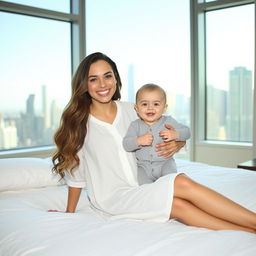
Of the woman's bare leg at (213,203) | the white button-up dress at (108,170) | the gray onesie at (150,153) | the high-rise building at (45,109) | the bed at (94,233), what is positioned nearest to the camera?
the bed at (94,233)

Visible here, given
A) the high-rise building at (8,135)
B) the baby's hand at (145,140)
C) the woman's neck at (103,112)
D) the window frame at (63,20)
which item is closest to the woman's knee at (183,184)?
the baby's hand at (145,140)

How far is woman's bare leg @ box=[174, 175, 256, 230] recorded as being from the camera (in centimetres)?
149

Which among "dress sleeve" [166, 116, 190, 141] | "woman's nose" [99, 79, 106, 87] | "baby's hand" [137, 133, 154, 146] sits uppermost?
"woman's nose" [99, 79, 106, 87]

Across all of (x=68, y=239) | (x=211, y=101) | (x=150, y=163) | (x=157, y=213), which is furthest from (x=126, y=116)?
(x=211, y=101)

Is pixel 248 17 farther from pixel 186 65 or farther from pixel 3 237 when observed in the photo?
pixel 3 237

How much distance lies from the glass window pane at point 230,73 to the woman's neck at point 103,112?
8.19 ft

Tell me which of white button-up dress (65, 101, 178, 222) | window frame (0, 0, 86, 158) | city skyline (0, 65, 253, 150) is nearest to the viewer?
white button-up dress (65, 101, 178, 222)

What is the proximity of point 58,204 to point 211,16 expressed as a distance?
3.12m

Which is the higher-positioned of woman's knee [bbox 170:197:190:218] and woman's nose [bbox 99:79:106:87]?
woman's nose [bbox 99:79:106:87]

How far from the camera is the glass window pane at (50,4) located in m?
3.60

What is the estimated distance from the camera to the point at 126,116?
2.04 meters

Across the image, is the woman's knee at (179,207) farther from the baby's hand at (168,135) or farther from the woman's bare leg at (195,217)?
the baby's hand at (168,135)

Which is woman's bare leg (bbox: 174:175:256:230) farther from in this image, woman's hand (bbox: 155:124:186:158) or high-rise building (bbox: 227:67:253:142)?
high-rise building (bbox: 227:67:253:142)

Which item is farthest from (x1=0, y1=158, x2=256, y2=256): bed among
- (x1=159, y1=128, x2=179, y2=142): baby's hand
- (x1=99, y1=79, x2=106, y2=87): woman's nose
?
(x1=99, y1=79, x2=106, y2=87): woman's nose
